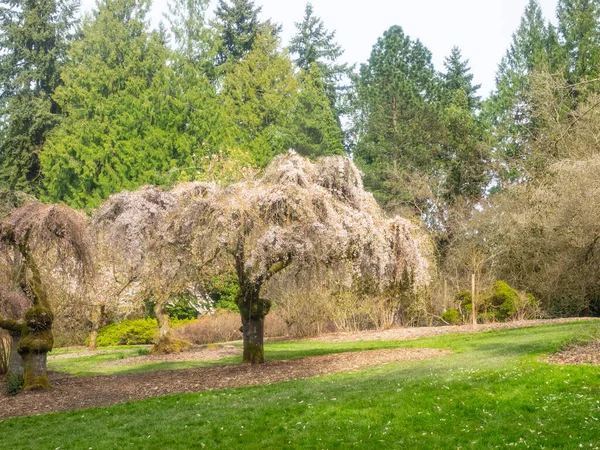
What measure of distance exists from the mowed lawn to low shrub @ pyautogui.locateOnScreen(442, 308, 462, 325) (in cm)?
1304

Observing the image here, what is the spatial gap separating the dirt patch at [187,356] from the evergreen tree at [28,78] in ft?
78.0

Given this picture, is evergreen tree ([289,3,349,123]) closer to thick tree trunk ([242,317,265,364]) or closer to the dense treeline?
the dense treeline

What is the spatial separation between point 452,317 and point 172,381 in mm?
14750

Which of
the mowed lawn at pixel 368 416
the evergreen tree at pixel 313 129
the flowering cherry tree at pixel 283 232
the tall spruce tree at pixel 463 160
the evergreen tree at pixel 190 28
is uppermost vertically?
the evergreen tree at pixel 190 28

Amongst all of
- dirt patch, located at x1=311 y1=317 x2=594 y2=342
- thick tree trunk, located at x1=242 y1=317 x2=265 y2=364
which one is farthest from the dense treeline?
thick tree trunk, located at x1=242 y1=317 x2=265 y2=364

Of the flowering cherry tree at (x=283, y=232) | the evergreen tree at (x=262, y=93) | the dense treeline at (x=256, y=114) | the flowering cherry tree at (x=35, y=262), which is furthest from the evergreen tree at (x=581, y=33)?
the flowering cherry tree at (x=35, y=262)

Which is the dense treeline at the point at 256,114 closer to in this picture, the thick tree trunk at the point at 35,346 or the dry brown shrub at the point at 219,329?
the dry brown shrub at the point at 219,329

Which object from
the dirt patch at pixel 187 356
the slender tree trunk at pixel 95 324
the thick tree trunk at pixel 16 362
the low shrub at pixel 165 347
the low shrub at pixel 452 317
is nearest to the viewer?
the thick tree trunk at pixel 16 362

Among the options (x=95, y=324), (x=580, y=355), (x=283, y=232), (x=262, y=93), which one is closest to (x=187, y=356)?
(x=95, y=324)

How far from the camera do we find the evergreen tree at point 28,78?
1560 inches

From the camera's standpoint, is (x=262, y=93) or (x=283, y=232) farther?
(x=262, y=93)

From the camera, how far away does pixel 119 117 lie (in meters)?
37.2

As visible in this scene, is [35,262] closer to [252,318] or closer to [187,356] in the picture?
[252,318]

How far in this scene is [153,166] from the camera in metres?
36.0
